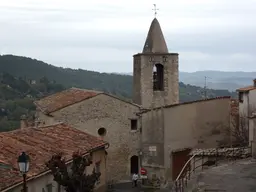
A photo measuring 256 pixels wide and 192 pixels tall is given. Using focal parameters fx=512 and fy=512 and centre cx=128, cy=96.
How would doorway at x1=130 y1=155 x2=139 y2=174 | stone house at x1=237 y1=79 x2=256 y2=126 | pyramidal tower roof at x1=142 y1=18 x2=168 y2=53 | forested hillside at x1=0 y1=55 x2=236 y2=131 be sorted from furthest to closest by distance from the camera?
forested hillside at x1=0 y1=55 x2=236 y2=131
pyramidal tower roof at x1=142 y1=18 x2=168 y2=53
doorway at x1=130 y1=155 x2=139 y2=174
stone house at x1=237 y1=79 x2=256 y2=126

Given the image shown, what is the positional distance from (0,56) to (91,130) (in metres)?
90.4

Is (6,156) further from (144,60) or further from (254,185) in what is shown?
(144,60)

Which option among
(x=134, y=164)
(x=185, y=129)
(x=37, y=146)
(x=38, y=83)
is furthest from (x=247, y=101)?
(x=38, y=83)

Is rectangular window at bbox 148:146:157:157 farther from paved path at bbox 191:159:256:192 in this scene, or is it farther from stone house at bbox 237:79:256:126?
paved path at bbox 191:159:256:192

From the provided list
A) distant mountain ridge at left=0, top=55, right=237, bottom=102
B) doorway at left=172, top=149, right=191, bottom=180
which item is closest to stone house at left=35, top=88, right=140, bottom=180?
doorway at left=172, top=149, right=191, bottom=180

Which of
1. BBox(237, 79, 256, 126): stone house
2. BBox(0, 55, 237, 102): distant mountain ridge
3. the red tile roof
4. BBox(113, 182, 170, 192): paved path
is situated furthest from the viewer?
BBox(0, 55, 237, 102): distant mountain ridge

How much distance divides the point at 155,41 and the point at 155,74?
80.4 inches

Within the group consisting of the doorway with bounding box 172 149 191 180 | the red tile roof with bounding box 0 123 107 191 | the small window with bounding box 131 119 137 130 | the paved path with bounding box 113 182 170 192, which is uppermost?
the small window with bounding box 131 119 137 130

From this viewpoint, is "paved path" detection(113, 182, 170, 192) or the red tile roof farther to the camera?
"paved path" detection(113, 182, 170, 192)

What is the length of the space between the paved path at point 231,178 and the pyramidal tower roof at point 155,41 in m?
15.2

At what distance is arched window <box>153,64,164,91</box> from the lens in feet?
103

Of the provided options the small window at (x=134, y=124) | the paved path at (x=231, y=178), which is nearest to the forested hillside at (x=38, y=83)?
the small window at (x=134, y=124)

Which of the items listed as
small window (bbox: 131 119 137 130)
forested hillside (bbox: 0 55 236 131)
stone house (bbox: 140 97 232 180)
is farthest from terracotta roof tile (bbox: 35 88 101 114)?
forested hillside (bbox: 0 55 236 131)

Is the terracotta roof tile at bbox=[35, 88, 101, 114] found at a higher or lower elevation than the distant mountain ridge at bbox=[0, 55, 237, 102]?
lower
